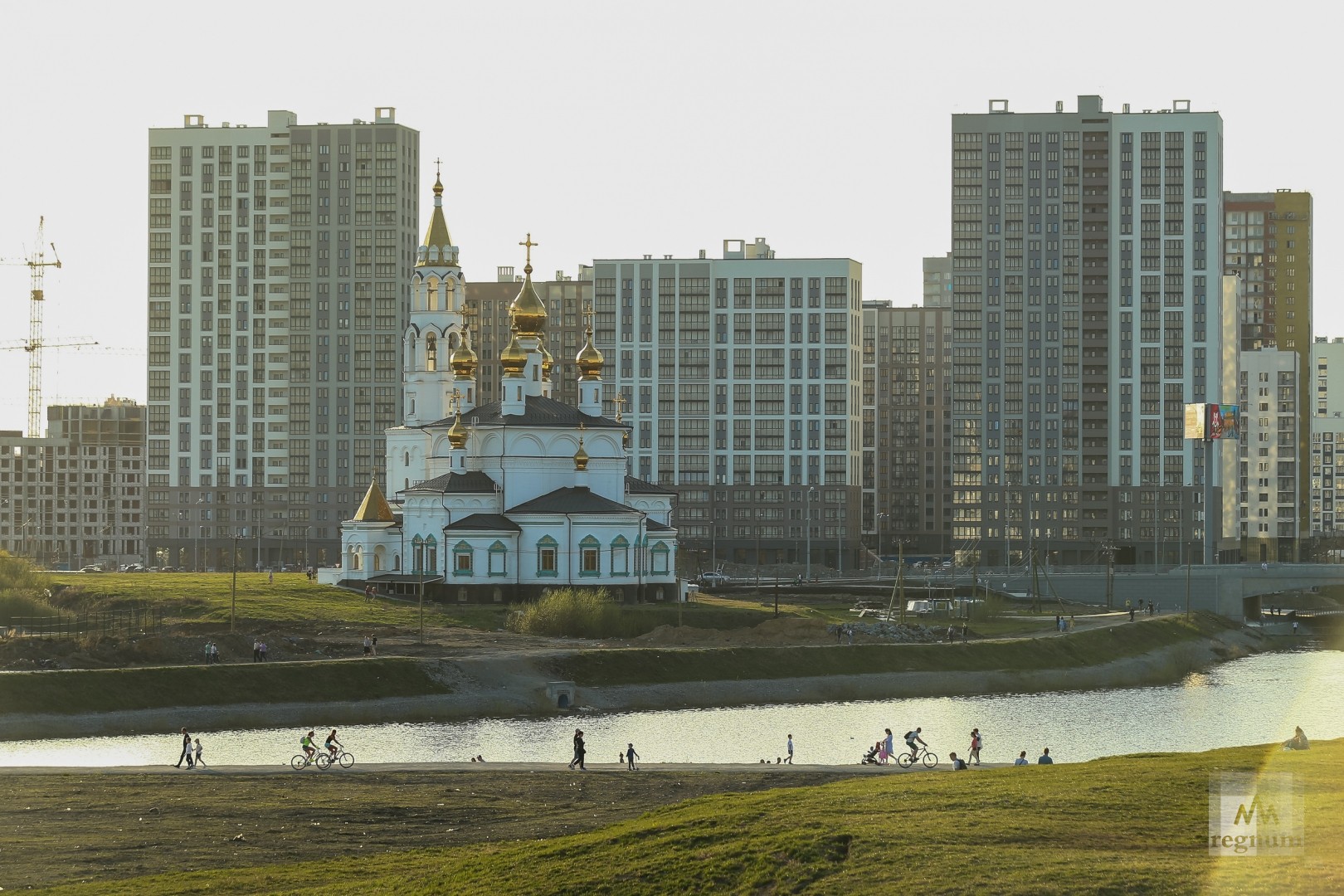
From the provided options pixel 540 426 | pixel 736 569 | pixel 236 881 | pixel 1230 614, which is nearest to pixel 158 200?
pixel 736 569

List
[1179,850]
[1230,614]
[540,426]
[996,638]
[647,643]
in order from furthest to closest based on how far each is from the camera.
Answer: [1230,614], [540,426], [996,638], [647,643], [1179,850]

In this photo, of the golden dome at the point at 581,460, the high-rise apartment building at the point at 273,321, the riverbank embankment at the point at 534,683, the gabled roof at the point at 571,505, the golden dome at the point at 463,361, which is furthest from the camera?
the high-rise apartment building at the point at 273,321

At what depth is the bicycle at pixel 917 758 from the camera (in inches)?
2284

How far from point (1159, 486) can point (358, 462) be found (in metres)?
78.6

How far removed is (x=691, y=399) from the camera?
19488 centimetres

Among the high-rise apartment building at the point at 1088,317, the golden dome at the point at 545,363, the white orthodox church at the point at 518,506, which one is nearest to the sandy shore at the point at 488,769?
the white orthodox church at the point at 518,506

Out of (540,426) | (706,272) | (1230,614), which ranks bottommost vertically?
(1230,614)

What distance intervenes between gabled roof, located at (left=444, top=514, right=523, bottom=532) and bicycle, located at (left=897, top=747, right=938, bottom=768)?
52.8m

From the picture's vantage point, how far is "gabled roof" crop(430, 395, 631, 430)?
118m

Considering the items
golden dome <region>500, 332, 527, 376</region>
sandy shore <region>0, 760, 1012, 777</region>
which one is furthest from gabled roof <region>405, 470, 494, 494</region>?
sandy shore <region>0, 760, 1012, 777</region>

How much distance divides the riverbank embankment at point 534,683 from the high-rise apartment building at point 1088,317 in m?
84.1

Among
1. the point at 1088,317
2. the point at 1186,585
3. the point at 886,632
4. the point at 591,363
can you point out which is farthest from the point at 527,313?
the point at 1088,317

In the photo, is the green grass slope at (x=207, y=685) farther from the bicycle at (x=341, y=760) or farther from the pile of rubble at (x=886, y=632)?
the pile of rubble at (x=886, y=632)

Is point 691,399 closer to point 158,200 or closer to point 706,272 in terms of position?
point 706,272
